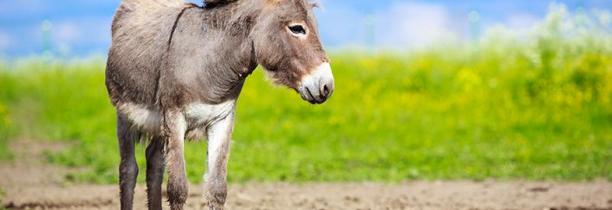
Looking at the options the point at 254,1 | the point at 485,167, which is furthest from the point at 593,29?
the point at 254,1

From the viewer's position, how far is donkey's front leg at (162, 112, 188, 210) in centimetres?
689

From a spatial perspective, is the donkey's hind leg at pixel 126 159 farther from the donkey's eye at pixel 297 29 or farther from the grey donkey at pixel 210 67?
the donkey's eye at pixel 297 29

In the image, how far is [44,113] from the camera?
21.6 meters

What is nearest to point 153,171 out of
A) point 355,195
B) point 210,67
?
point 210,67

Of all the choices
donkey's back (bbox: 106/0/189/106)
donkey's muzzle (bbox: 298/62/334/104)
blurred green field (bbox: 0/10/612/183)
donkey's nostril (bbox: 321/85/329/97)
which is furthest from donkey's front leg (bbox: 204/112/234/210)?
blurred green field (bbox: 0/10/612/183)

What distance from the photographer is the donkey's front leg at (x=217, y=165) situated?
6992 millimetres

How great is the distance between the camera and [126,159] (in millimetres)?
8125

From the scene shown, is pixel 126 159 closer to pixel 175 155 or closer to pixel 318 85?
pixel 175 155

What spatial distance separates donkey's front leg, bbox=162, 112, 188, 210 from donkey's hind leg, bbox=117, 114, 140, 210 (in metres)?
1.10

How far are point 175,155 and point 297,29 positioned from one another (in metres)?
1.24

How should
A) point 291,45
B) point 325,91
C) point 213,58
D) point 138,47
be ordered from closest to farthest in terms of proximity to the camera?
point 325,91
point 291,45
point 213,58
point 138,47

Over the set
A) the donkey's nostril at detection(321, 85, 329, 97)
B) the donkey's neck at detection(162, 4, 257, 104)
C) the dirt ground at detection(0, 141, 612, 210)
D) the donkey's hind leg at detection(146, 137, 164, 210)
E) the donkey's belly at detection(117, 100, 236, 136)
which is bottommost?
the dirt ground at detection(0, 141, 612, 210)

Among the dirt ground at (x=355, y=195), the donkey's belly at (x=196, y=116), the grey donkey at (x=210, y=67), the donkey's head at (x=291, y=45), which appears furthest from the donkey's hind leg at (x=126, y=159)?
the dirt ground at (x=355, y=195)

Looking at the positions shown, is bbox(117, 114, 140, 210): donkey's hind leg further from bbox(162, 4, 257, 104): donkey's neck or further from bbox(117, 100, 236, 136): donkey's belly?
bbox(162, 4, 257, 104): donkey's neck
